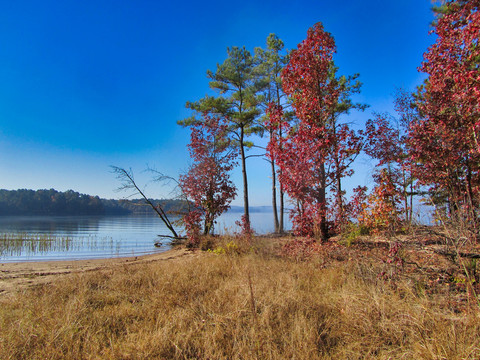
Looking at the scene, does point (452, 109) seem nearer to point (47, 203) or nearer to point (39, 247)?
point (39, 247)

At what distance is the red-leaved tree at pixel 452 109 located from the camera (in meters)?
4.80

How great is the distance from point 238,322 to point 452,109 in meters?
7.45

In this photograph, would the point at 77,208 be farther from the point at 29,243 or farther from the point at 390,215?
the point at 390,215

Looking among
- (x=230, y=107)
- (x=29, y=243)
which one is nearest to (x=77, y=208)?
(x=29, y=243)

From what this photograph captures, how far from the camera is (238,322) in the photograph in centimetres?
287

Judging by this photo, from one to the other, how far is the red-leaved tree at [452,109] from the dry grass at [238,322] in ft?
8.74

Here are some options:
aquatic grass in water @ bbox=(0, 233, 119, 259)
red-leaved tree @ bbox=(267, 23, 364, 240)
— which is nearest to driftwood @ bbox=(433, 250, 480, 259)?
red-leaved tree @ bbox=(267, 23, 364, 240)

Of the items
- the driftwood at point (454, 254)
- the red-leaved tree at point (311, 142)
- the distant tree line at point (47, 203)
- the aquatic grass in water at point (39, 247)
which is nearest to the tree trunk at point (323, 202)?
the red-leaved tree at point (311, 142)

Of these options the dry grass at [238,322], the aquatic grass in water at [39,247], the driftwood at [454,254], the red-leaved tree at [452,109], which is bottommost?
the aquatic grass in water at [39,247]

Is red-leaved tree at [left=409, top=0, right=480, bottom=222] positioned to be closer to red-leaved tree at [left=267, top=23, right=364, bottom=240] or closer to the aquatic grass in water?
red-leaved tree at [left=267, top=23, right=364, bottom=240]

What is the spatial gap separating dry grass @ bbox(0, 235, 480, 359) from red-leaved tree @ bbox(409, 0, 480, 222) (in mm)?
2663

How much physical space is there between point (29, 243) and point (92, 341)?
15.4 meters

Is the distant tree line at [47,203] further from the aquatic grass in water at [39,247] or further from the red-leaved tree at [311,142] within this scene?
the red-leaved tree at [311,142]

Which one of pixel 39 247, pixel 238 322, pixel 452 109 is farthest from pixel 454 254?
pixel 39 247
